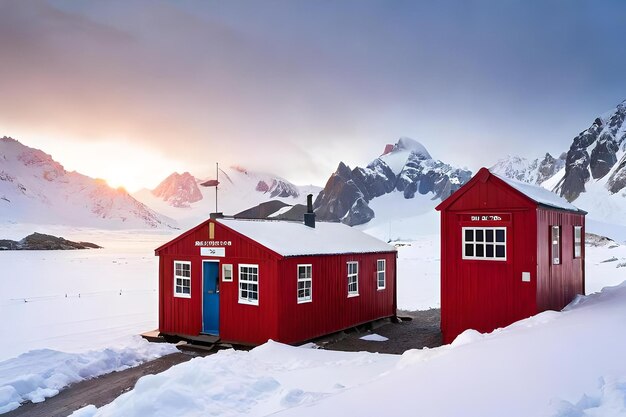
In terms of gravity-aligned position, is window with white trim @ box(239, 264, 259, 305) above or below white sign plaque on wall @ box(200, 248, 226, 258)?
below

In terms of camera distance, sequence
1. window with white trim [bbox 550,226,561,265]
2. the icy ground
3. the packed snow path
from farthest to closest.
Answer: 1. window with white trim [bbox 550,226,561,265]
2. the packed snow path
3. the icy ground

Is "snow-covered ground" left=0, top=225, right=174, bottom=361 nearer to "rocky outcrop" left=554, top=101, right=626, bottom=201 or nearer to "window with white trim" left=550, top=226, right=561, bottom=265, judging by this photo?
"window with white trim" left=550, top=226, right=561, bottom=265

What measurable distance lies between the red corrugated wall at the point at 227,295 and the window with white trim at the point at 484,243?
5.41 m

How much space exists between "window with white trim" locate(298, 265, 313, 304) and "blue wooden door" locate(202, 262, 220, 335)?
2728mm

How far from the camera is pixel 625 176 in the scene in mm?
93188

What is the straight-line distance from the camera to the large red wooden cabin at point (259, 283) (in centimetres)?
1467

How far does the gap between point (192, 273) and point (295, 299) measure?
3751 millimetres

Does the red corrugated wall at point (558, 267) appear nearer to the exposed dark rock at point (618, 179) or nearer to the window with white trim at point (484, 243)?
the window with white trim at point (484, 243)

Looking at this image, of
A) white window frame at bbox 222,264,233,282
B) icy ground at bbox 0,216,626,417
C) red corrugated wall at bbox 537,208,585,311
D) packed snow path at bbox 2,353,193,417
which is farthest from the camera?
white window frame at bbox 222,264,233,282

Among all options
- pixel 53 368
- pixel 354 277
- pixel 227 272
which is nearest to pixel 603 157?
pixel 354 277

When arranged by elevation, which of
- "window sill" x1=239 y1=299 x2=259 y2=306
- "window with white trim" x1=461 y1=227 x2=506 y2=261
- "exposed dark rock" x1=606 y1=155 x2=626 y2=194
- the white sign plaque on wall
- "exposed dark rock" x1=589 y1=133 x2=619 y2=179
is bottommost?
"window sill" x1=239 y1=299 x2=259 y2=306

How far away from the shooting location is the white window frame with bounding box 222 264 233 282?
15500 mm

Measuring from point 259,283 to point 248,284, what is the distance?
0.49 metres

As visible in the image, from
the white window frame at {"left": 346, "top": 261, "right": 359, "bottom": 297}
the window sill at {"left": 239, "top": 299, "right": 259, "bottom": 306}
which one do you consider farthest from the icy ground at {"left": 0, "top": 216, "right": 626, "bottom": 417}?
the white window frame at {"left": 346, "top": 261, "right": 359, "bottom": 297}
